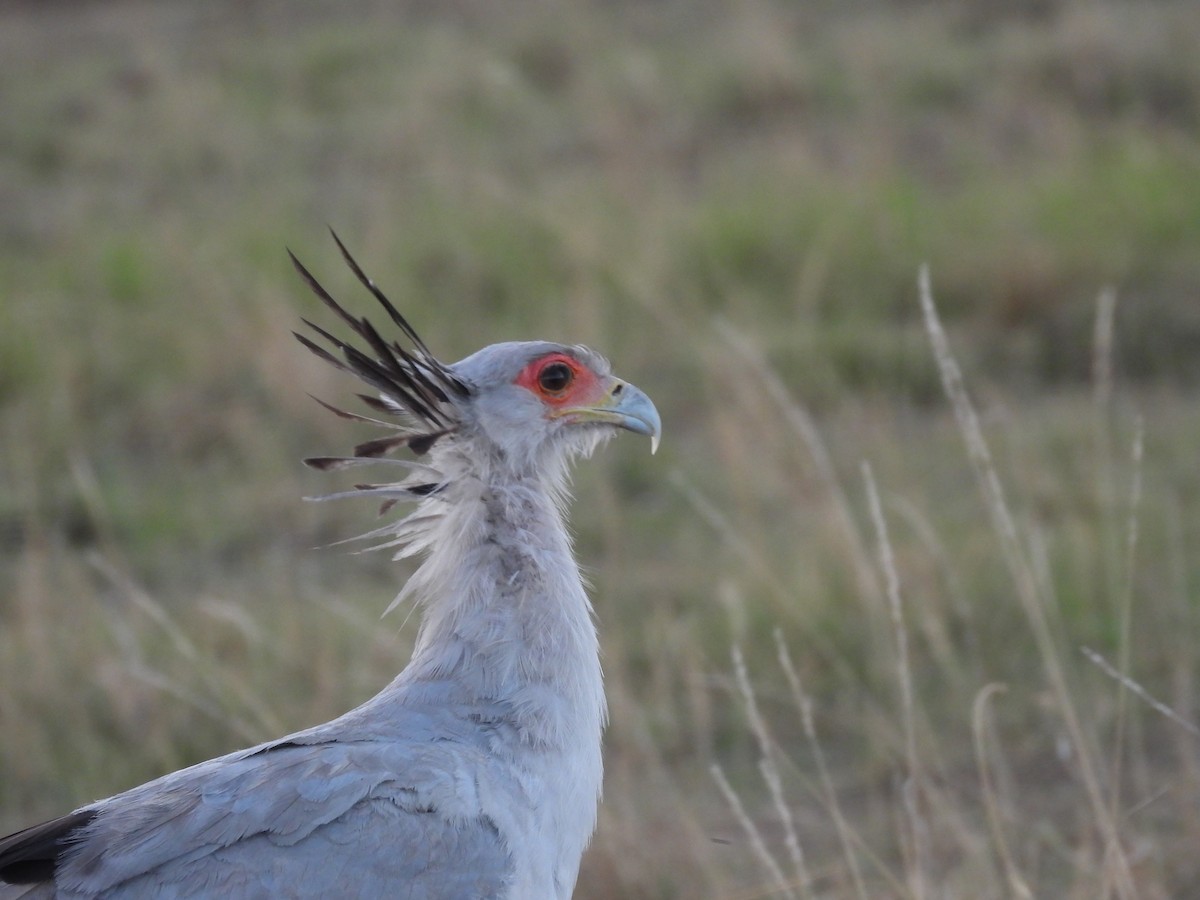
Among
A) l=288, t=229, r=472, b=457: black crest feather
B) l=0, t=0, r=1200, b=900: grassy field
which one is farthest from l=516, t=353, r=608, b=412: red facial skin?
l=0, t=0, r=1200, b=900: grassy field

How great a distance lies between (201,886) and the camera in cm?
242

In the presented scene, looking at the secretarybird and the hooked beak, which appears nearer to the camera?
the secretarybird

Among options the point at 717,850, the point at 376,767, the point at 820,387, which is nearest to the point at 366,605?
the point at 717,850

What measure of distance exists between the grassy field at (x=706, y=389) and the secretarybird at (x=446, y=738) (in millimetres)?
424

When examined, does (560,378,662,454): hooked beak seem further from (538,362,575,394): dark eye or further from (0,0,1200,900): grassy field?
(0,0,1200,900): grassy field

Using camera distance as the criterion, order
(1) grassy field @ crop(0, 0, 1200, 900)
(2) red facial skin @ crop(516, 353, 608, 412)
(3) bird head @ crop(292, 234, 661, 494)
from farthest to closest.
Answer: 1. (1) grassy field @ crop(0, 0, 1200, 900)
2. (2) red facial skin @ crop(516, 353, 608, 412)
3. (3) bird head @ crop(292, 234, 661, 494)

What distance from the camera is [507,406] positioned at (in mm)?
3006

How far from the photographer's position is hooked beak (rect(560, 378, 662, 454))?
3.09 metres

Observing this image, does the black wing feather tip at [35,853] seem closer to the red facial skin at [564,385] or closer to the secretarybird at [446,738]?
the secretarybird at [446,738]

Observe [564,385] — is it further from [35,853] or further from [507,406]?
[35,853]

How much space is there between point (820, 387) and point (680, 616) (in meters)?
1.57

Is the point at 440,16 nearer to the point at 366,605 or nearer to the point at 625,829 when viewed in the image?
the point at 366,605

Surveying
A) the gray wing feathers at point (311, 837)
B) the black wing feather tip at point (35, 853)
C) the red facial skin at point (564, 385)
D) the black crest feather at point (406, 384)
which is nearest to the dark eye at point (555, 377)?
the red facial skin at point (564, 385)

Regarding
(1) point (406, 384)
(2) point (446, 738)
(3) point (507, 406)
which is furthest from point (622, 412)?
(2) point (446, 738)
